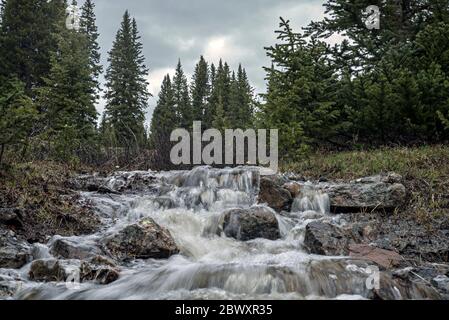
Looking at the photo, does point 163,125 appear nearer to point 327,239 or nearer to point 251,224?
point 251,224

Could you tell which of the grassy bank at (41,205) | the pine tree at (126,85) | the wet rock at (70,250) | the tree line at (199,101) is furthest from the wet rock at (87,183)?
the tree line at (199,101)

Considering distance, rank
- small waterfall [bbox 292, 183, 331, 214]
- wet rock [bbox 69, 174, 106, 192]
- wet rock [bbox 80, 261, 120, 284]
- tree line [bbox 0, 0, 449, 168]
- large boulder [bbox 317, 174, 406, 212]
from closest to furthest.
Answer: wet rock [bbox 80, 261, 120, 284] → large boulder [bbox 317, 174, 406, 212] → small waterfall [bbox 292, 183, 331, 214] → wet rock [bbox 69, 174, 106, 192] → tree line [bbox 0, 0, 449, 168]

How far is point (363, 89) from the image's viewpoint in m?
12.5

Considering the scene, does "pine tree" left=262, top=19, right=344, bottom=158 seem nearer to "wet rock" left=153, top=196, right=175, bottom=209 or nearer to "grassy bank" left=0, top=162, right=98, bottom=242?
"wet rock" left=153, top=196, right=175, bottom=209

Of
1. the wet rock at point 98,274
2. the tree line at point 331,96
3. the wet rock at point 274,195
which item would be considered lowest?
the wet rock at point 98,274

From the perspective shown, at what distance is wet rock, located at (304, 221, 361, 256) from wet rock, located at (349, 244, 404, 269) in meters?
0.13

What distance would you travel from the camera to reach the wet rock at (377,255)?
201 inches

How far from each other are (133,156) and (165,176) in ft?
13.2

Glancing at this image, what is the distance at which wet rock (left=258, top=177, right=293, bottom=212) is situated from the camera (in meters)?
8.26

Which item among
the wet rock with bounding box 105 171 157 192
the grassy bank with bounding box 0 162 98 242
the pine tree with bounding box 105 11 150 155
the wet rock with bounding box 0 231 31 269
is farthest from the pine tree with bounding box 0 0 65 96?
the wet rock with bounding box 0 231 31 269

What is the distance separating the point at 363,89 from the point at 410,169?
174 inches

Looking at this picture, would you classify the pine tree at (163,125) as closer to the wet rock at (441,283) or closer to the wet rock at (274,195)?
the wet rock at (274,195)

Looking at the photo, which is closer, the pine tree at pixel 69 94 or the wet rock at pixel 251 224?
the wet rock at pixel 251 224

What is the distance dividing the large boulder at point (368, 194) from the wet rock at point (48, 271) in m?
5.26
